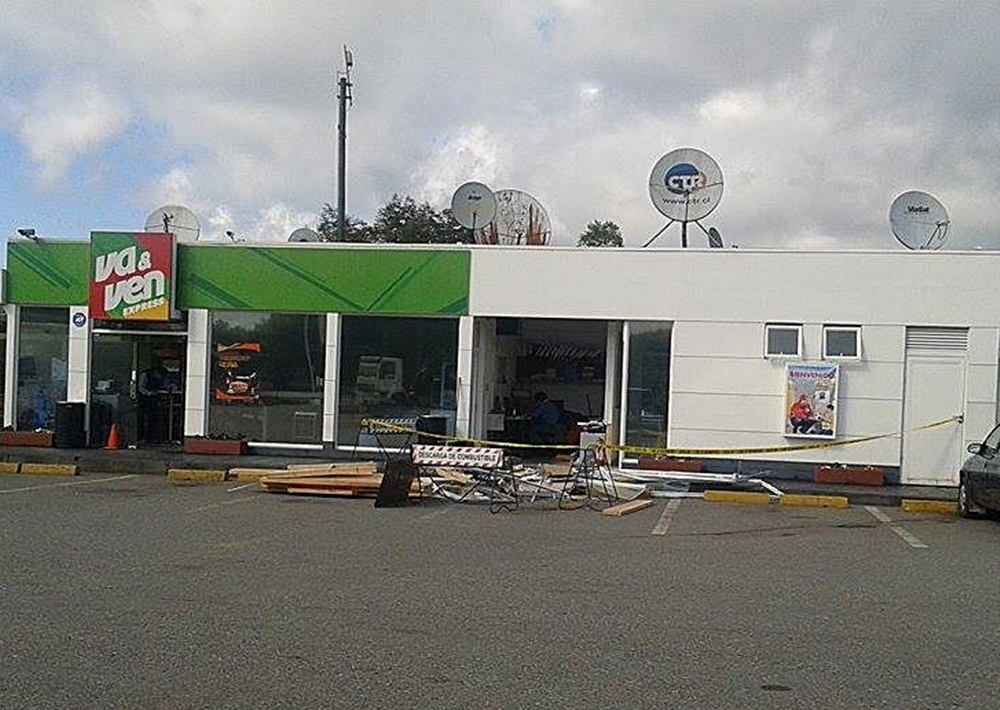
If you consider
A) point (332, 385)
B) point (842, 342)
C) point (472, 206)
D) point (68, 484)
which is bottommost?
point (68, 484)

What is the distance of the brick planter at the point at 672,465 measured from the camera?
65.9 ft

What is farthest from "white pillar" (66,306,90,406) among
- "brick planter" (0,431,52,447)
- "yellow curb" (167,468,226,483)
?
"yellow curb" (167,468,226,483)

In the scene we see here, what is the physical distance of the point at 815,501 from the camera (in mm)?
17469

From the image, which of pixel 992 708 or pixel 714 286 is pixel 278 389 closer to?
pixel 714 286

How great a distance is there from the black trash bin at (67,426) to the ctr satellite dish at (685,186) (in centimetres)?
1143

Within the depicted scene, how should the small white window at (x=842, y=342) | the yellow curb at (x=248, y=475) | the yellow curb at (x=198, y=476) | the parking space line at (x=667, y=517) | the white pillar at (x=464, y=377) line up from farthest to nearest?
the white pillar at (x=464, y=377) < the small white window at (x=842, y=342) < the yellow curb at (x=198, y=476) < the yellow curb at (x=248, y=475) < the parking space line at (x=667, y=517)

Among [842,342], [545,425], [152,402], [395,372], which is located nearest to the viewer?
[842,342]

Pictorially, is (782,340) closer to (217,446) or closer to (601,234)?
(217,446)

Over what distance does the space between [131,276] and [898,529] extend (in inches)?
560

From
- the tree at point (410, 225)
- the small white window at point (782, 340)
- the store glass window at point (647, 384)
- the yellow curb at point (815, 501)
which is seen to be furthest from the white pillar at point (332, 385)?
the tree at point (410, 225)

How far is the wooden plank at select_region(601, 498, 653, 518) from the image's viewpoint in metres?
15.7

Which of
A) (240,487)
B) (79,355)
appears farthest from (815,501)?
(79,355)

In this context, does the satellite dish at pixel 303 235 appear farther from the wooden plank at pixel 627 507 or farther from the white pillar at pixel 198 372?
the wooden plank at pixel 627 507

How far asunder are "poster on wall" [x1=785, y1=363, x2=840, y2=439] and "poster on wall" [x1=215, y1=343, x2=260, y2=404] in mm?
9593
